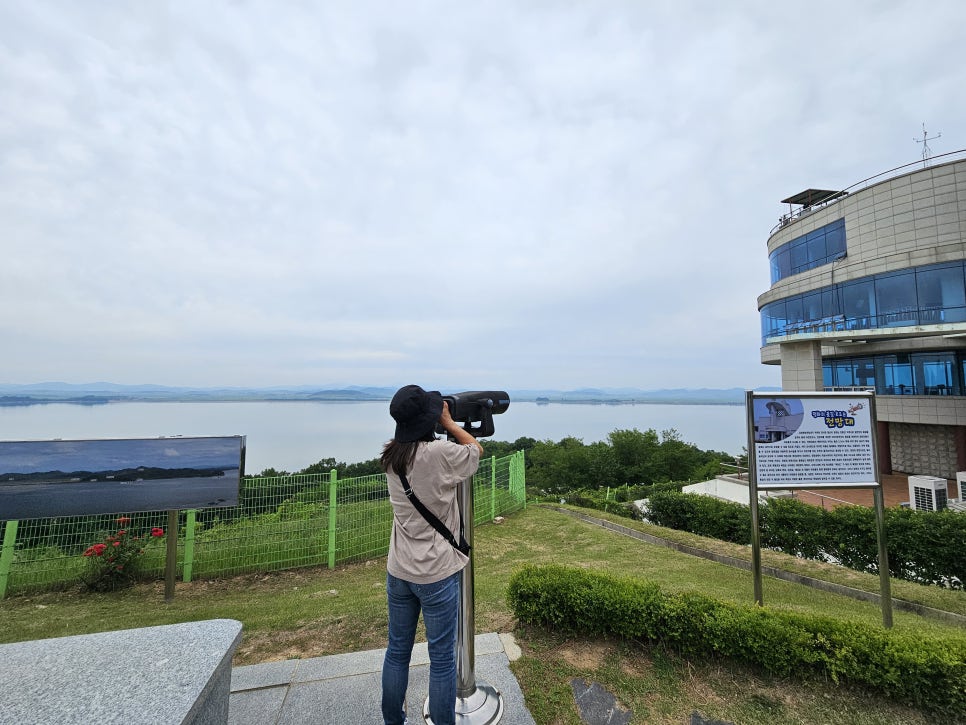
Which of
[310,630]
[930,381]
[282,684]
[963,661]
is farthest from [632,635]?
[930,381]

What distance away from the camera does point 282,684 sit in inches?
108

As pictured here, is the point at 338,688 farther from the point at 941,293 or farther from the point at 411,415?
the point at 941,293

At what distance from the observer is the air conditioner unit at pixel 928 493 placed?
10.9 metres

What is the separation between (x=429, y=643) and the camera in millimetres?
2000

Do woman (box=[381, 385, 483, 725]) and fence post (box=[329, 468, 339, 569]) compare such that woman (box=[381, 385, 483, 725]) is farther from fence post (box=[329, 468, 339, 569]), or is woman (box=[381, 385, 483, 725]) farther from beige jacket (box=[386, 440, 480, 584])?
fence post (box=[329, 468, 339, 569])

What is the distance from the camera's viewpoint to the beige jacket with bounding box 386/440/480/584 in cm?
198

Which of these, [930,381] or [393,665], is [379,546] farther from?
[930,381]

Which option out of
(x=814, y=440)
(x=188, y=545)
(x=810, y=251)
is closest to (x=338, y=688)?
(x=188, y=545)

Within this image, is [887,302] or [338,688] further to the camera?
[887,302]

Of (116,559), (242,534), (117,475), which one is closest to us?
(117,475)

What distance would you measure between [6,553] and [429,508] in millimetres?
5879

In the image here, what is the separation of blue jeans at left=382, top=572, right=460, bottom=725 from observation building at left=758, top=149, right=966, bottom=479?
1655cm

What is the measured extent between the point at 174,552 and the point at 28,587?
177cm

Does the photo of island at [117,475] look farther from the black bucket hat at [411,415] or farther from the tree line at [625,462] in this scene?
the tree line at [625,462]
